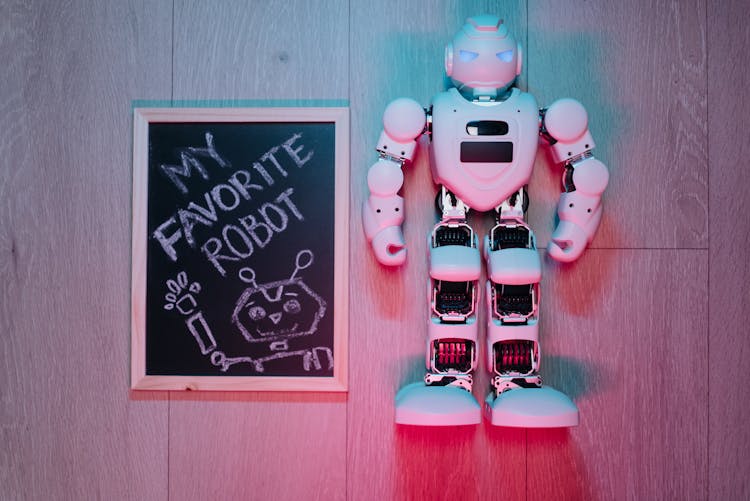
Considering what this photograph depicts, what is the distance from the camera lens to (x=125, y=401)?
1461mm

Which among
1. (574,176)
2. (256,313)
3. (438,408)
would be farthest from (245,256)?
(574,176)

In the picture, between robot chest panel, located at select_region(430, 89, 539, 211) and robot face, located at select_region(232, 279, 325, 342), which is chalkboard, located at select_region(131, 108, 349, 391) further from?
robot chest panel, located at select_region(430, 89, 539, 211)

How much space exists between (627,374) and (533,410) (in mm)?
415

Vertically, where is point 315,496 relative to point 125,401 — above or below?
below

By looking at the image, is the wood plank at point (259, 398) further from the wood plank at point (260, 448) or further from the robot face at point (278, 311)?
the robot face at point (278, 311)

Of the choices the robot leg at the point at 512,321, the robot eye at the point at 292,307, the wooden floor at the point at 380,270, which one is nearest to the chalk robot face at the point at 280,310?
the robot eye at the point at 292,307

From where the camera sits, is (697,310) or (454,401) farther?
(697,310)

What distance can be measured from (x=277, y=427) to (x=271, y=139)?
2.77 ft

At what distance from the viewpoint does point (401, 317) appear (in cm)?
143

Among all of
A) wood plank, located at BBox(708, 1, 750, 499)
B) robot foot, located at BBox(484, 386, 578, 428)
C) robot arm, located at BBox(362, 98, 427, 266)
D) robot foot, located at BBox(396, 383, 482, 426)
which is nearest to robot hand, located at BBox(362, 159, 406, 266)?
robot arm, located at BBox(362, 98, 427, 266)

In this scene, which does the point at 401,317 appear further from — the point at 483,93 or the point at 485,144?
the point at 483,93

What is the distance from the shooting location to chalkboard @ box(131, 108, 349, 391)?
1429mm

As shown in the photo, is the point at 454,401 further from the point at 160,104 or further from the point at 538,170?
the point at 160,104

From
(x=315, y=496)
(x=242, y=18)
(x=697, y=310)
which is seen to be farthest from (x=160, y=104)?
(x=697, y=310)
